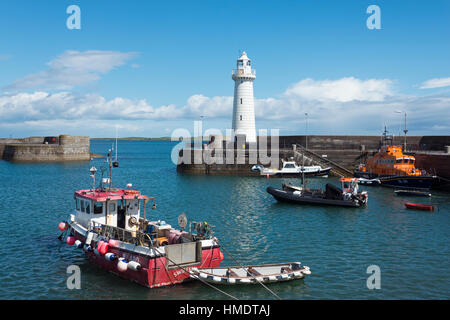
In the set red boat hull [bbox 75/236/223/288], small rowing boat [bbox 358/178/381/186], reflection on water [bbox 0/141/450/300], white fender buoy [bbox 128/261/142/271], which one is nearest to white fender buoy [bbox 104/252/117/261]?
red boat hull [bbox 75/236/223/288]

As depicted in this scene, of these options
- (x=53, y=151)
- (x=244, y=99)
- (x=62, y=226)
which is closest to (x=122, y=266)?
(x=62, y=226)

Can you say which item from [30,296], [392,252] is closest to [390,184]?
[392,252]

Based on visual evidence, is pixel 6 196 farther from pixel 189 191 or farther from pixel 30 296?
pixel 30 296

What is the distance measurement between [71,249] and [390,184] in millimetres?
35115

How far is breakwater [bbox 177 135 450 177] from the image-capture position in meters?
55.8

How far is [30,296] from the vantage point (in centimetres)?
1328

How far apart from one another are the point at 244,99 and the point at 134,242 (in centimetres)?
4539

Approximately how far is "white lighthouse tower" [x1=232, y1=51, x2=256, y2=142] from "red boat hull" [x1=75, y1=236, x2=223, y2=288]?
145 feet

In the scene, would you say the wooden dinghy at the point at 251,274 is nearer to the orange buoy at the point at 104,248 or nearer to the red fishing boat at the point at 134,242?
the red fishing boat at the point at 134,242

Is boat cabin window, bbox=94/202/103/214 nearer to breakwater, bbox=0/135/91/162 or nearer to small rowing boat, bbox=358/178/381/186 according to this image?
small rowing boat, bbox=358/178/381/186

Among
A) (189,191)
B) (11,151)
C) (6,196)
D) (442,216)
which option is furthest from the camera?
(11,151)

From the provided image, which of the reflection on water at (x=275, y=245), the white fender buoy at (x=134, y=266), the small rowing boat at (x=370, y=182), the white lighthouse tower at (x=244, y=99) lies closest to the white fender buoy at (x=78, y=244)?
the reflection on water at (x=275, y=245)

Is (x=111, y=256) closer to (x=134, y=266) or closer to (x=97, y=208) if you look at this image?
(x=134, y=266)

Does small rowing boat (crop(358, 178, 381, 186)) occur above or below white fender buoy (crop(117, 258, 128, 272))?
above
